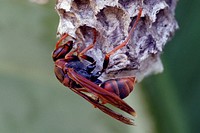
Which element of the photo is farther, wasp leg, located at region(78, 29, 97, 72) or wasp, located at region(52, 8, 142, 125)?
wasp leg, located at region(78, 29, 97, 72)

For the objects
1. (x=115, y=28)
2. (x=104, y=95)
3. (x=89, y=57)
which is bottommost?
(x=104, y=95)

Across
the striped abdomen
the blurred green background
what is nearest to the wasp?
the striped abdomen

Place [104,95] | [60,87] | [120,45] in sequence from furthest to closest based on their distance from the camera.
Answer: [60,87], [120,45], [104,95]

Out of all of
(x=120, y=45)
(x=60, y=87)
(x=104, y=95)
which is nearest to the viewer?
(x=104, y=95)

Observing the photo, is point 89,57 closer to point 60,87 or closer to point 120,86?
point 120,86

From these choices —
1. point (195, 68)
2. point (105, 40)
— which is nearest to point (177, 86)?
point (195, 68)

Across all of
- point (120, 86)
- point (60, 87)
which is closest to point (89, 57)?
point (120, 86)

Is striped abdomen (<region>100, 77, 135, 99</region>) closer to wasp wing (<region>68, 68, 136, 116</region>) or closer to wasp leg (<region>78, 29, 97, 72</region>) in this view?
wasp wing (<region>68, 68, 136, 116</region>)
